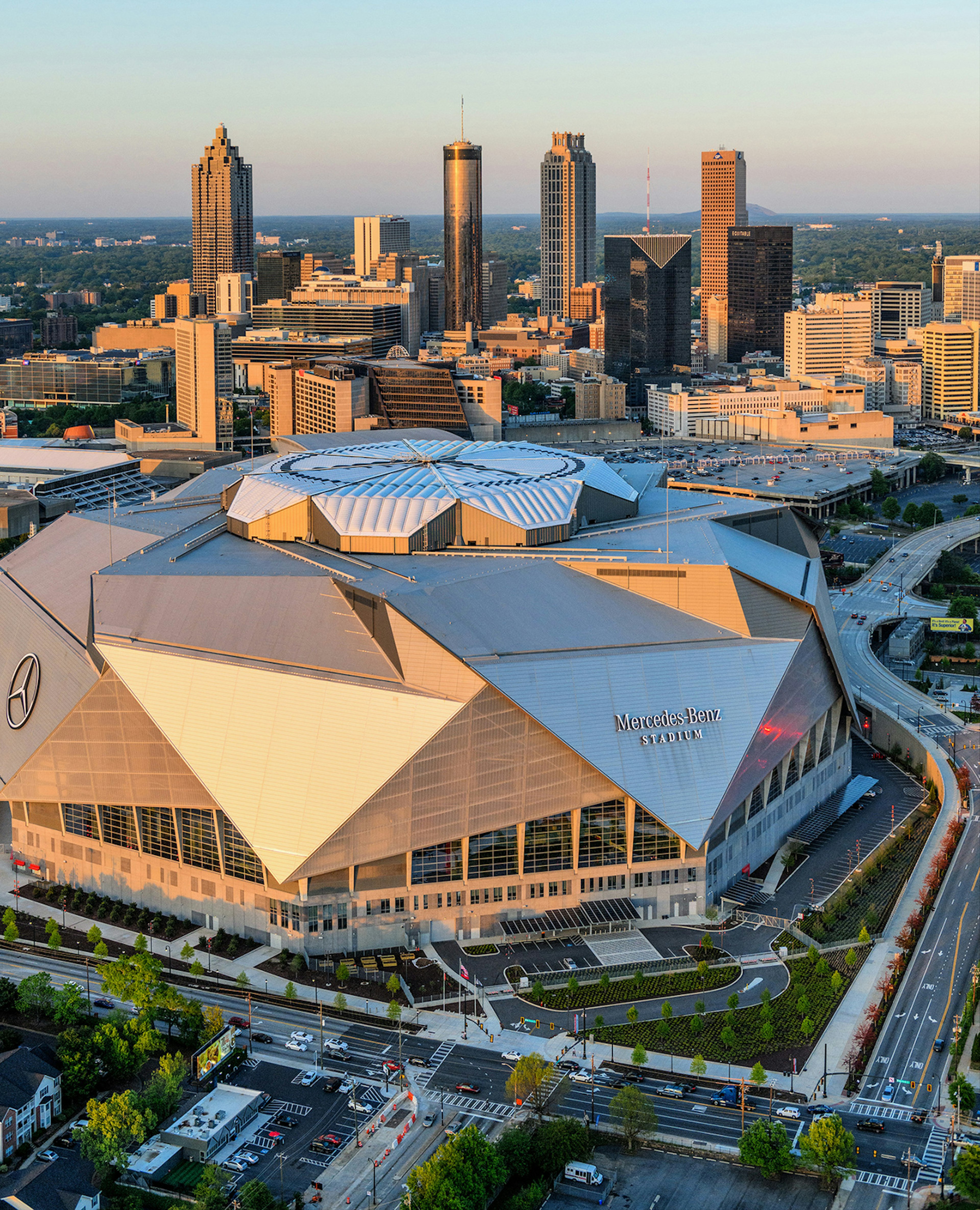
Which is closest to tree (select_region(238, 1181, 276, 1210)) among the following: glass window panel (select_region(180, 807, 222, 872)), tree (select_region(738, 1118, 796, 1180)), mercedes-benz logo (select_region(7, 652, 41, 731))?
tree (select_region(738, 1118, 796, 1180))

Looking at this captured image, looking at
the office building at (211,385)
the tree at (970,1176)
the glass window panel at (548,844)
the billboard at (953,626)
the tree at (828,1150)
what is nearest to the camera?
the tree at (970,1176)

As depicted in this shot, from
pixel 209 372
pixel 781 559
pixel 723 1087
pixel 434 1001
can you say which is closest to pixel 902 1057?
pixel 723 1087

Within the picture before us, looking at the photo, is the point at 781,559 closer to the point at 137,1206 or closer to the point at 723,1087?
the point at 723,1087

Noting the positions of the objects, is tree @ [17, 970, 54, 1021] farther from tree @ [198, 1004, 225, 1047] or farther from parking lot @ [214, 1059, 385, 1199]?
parking lot @ [214, 1059, 385, 1199]

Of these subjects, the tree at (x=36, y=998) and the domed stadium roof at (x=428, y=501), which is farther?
the domed stadium roof at (x=428, y=501)

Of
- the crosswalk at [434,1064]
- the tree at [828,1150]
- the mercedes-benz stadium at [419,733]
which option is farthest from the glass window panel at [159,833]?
the tree at [828,1150]

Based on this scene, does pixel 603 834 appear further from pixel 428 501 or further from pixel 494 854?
pixel 428 501

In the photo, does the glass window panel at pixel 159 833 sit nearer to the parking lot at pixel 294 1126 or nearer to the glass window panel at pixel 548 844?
the parking lot at pixel 294 1126
